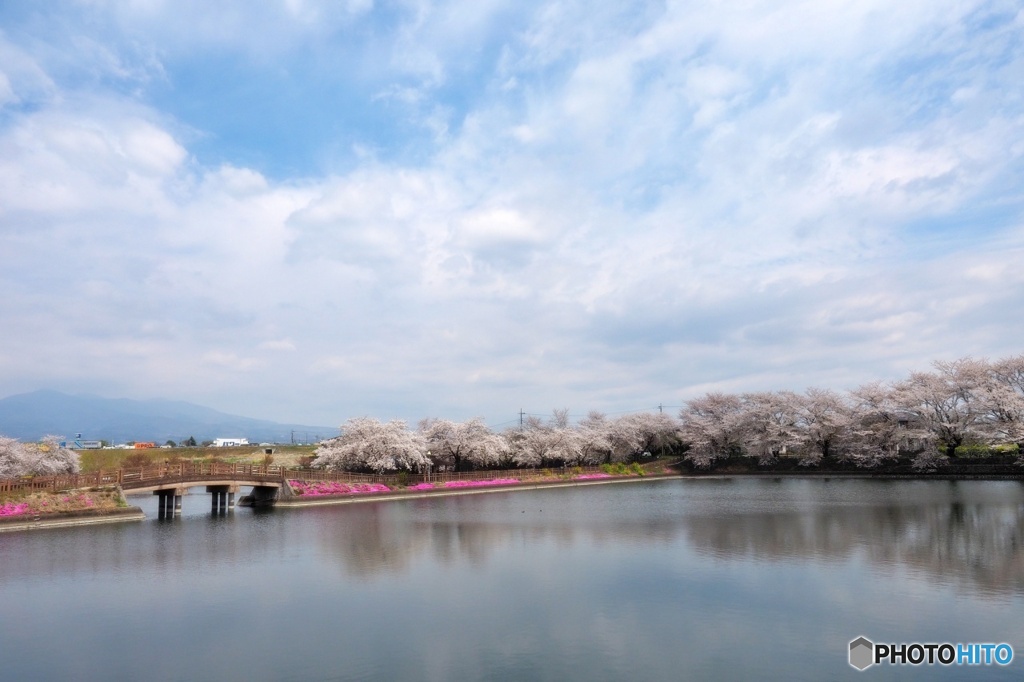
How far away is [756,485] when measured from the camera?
1806 inches

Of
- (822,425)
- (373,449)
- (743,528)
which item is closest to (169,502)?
(373,449)

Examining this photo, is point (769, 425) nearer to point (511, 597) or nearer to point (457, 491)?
point (457, 491)

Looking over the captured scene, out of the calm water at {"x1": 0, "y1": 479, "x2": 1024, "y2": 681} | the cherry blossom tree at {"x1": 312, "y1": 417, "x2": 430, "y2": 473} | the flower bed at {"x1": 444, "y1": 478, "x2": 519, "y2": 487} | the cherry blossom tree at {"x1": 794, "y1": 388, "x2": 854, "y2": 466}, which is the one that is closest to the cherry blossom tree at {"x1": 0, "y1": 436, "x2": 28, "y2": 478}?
the calm water at {"x1": 0, "y1": 479, "x2": 1024, "y2": 681}

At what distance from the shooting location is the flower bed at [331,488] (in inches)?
1366

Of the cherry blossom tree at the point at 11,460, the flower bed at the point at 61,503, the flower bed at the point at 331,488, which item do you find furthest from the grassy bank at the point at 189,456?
the flower bed at the point at 61,503

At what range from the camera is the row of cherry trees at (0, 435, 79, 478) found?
35219 mm

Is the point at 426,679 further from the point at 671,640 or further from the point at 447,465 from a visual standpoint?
the point at 447,465

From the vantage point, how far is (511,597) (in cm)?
1435

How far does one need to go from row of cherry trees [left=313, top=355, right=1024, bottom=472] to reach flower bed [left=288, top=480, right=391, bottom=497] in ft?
15.6

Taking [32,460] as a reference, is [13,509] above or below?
below

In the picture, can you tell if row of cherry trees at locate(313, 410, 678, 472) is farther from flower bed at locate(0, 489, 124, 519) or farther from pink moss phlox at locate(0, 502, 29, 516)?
pink moss phlox at locate(0, 502, 29, 516)

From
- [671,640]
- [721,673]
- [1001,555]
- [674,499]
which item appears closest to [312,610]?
[671,640]

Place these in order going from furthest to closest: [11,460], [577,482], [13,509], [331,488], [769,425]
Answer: [769,425], [577,482], [331,488], [11,460], [13,509]

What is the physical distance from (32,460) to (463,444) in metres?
29.9
